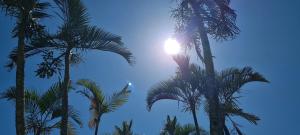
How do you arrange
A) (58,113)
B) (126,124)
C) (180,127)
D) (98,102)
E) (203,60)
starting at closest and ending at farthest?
(203,60) < (58,113) < (98,102) < (180,127) < (126,124)

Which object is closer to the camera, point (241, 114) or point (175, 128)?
point (241, 114)

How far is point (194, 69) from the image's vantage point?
15367 millimetres

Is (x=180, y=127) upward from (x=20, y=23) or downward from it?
Answer: downward

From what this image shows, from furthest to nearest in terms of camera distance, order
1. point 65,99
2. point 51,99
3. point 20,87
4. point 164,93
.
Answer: point 164,93 → point 51,99 → point 65,99 → point 20,87

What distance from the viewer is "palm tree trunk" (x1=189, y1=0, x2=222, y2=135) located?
1056 cm

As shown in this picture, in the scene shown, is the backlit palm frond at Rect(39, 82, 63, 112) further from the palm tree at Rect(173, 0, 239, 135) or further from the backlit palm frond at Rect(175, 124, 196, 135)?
the backlit palm frond at Rect(175, 124, 196, 135)

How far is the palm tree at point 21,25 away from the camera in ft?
33.2

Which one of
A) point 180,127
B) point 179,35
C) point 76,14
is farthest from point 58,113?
point 180,127

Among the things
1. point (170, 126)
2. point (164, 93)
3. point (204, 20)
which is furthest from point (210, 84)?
point (170, 126)

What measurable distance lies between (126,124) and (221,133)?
1200 cm

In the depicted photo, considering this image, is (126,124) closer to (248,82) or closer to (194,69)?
(194,69)

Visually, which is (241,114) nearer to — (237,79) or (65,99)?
(237,79)

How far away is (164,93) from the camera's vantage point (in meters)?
16.3

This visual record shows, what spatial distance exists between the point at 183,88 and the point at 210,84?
4.79 meters
